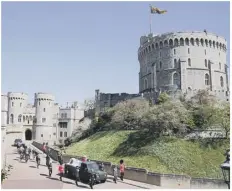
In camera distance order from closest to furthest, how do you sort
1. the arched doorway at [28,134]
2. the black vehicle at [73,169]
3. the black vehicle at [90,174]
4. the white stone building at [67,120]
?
the black vehicle at [90,174]
the black vehicle at [73,169]
the arched doorway at [28,134]
the white stone building at [67,120]

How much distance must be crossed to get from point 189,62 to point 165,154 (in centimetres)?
3328

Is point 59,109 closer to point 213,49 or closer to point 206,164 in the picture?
point 213,49

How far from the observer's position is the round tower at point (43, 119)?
8094 cm

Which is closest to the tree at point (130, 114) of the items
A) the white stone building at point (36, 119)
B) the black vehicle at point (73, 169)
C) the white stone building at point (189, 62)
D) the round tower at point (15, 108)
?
the white stone building at point (189, 62)

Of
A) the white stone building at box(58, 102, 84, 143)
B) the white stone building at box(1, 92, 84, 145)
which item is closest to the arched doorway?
the white stone building at box(1, 92, 84, 145)

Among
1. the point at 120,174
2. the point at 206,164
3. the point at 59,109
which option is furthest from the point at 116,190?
the point at 59,109

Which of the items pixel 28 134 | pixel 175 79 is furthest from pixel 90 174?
pixel 28 134

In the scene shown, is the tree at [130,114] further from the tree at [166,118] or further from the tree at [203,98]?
the tree at [203,98]

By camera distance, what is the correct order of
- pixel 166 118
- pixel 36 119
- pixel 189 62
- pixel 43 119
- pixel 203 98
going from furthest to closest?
pixel 36 119
pixel 43 119
pixel 189 62
pixel 203 98
pixel 166 118

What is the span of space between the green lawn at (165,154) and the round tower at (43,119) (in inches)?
1579

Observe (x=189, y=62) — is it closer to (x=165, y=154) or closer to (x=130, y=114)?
(x=130, y=114)

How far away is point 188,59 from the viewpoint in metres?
63.7

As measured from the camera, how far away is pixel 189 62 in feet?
209

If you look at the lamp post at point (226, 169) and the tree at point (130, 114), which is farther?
the tree at point (130, 114)
